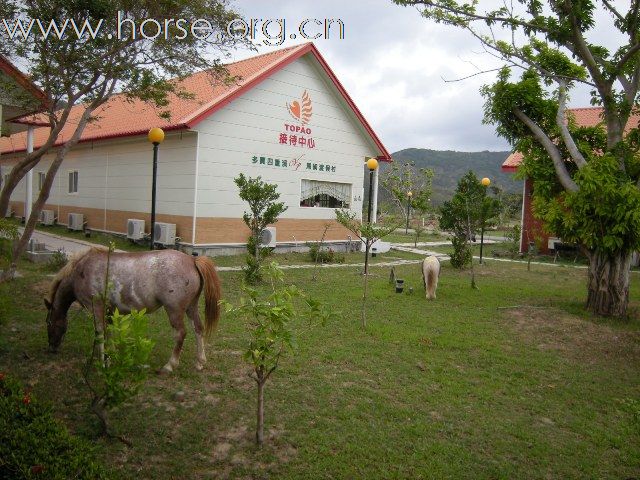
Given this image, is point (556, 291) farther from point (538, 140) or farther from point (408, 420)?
point (408, 420)

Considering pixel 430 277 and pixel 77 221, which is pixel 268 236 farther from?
pixel 77 221

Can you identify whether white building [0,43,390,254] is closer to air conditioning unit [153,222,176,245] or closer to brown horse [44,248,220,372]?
air conditioning unit [153,222,176,245]

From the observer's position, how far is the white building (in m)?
15.0

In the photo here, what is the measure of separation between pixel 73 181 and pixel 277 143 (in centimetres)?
975

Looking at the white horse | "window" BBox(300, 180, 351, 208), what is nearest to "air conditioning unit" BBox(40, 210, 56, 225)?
"window" BBox(300, 180, 351, 208)

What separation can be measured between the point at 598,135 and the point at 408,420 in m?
9.16

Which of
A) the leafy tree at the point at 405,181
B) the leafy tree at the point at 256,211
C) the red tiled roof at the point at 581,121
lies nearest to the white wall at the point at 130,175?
the leafy tree at the point at 256,211

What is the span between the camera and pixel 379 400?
5.58 m

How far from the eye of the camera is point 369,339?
7879mm

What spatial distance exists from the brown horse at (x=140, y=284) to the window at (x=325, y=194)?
1199 cm

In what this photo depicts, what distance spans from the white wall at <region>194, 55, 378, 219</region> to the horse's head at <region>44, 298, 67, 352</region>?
352 inches

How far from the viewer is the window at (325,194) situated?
18047 millimetres

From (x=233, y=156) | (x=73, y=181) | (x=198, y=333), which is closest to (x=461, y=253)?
(x=233, y=156)

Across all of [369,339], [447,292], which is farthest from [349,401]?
[447,292]
